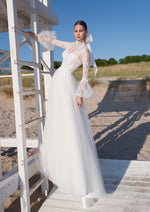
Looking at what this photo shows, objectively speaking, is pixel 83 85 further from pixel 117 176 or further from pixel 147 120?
pixel 147 120

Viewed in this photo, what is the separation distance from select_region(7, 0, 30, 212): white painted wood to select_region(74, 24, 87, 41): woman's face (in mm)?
585

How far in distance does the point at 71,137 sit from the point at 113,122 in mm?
5497

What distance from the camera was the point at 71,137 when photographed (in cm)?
196

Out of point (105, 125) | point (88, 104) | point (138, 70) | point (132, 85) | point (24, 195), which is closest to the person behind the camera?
point (24, 195)

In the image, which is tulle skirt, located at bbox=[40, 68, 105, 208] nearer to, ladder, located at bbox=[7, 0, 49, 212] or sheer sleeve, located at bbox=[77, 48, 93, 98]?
sheer sleeve, located at bbox=[77, 48, 93, 98]

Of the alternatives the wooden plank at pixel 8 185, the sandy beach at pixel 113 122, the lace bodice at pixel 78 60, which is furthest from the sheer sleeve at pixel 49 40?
the sandy beach at pixel 113 122

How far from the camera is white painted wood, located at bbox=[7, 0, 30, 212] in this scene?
1.91m

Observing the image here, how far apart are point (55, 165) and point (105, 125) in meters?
4.93

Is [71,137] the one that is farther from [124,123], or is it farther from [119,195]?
[124,123]

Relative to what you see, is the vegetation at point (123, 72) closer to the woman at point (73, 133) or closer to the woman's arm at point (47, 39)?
the woman's arm at point (47, 39)

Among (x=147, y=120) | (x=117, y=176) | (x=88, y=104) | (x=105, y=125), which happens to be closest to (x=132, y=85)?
(x=88, y=104)

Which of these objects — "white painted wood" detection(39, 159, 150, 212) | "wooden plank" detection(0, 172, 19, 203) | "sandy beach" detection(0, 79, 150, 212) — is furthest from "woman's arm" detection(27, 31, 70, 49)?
"sandy beach" detection(0, 79, 150, 212)

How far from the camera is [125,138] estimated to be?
219 inches

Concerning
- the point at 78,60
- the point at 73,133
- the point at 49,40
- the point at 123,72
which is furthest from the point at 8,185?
the point at 123,72
